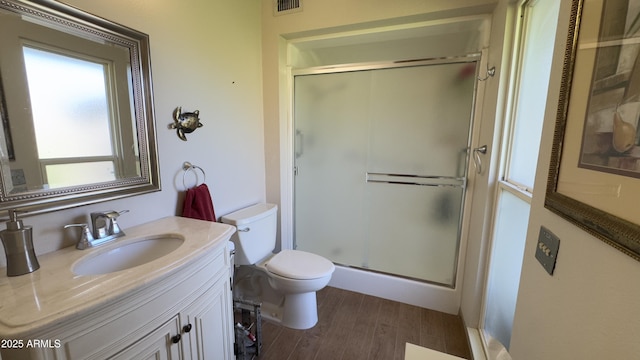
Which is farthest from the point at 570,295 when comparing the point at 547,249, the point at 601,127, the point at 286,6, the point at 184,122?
the point at 286,6

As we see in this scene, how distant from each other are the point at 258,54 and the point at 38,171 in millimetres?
1601

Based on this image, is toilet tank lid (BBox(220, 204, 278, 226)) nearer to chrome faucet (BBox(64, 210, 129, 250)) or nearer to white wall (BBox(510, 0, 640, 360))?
chrome faucet (BBox(64, 210, 129, 250))

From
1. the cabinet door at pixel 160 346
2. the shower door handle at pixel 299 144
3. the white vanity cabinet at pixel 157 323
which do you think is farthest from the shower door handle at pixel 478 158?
the cabinet door at pixel 160 346

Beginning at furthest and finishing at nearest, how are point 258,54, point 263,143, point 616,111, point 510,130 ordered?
point 263,143 → point 258,54 → point 510,130 → point 616,111

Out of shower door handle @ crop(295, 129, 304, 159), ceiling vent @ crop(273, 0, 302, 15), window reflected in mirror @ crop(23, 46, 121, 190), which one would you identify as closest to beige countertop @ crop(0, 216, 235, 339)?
window reflected in mirror @ crop(23, 46, 121, 190)

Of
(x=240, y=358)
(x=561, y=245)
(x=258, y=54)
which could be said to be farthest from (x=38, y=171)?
(x=561, y=245)

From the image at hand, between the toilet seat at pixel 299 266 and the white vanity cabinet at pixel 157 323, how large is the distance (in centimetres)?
49

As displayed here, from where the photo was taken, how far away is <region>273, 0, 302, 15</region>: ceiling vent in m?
1.93

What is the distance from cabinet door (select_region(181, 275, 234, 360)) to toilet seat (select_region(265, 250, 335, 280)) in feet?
1.60

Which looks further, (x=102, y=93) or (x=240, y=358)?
(x=240, y=358)

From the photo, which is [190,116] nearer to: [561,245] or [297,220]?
[297,220]

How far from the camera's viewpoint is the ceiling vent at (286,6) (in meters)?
1.93

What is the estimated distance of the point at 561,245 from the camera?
673 millimetres

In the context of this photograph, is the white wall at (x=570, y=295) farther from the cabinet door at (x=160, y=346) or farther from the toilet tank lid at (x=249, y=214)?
the toilet tank lid at (x=249, y=214)
